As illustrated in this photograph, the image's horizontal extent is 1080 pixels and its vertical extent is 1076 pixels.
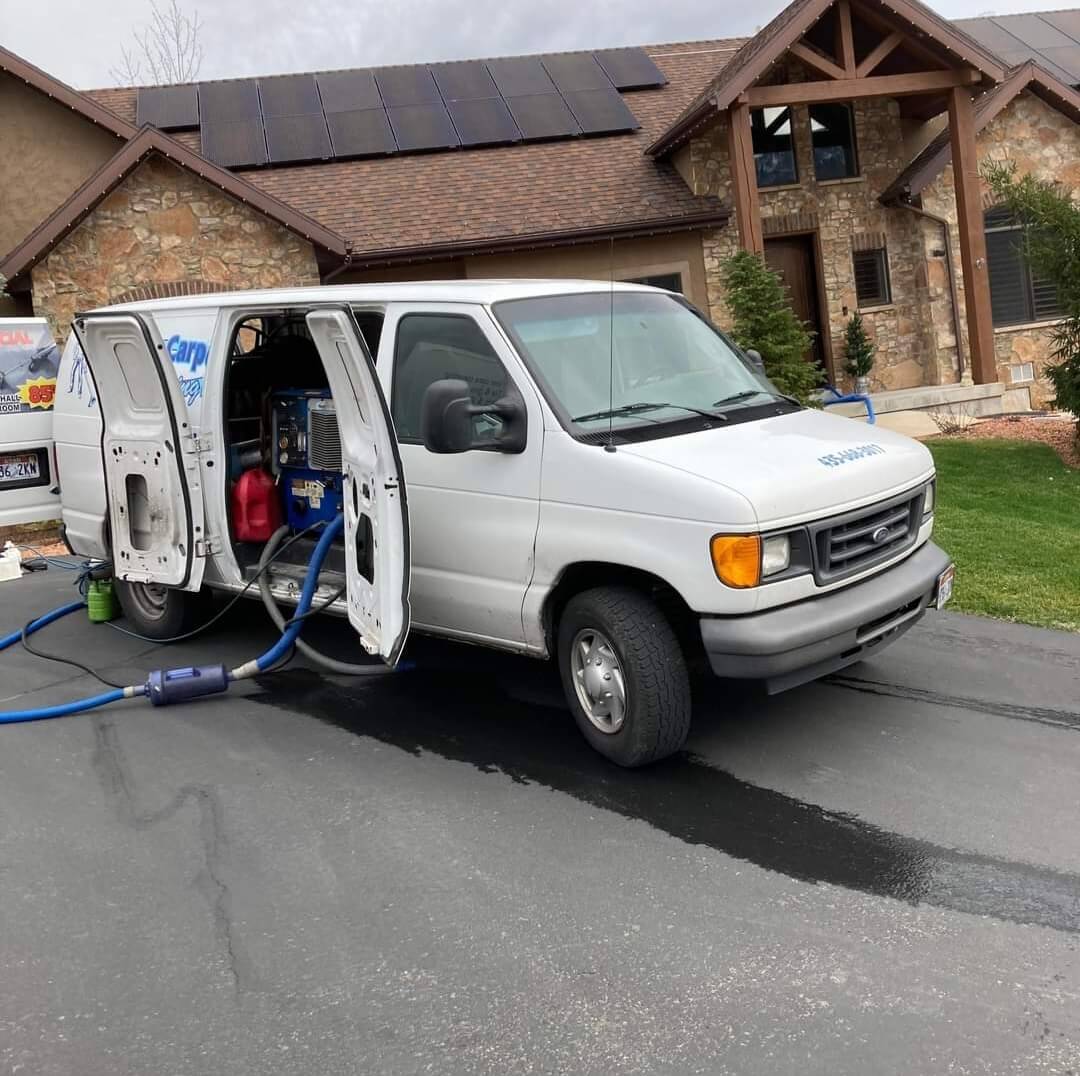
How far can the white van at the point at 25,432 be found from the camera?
7457mm

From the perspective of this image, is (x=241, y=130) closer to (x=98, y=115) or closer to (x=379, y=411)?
(x=98, y=115)

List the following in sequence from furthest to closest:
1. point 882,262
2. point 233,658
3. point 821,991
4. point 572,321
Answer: point 882,262 → point 233,658 → point 572,321 → point 821,991

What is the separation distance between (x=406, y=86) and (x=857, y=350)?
927 centimetres

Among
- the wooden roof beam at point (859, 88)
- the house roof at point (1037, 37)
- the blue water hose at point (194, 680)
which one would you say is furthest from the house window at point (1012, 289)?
the blue water hose at point (194, 680)

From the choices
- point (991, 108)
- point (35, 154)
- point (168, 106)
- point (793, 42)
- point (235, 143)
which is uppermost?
point (168, 106)

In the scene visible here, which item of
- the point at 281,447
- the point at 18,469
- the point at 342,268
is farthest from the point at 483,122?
the point at 281,447

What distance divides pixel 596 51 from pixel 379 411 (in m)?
18.6

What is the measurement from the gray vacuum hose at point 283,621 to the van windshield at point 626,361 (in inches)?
68.5

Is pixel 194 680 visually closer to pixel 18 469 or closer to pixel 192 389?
pixel 192 389

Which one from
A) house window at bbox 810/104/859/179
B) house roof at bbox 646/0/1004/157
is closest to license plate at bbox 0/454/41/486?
house roof at bbox 646/0/1004/157

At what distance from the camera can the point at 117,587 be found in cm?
737

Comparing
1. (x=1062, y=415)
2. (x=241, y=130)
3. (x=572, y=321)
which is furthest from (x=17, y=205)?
(x=1062, y=415)

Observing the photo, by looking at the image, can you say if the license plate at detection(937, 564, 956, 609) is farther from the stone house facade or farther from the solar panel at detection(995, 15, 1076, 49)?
the solar panel at detection(995, 15, 1076, 49)

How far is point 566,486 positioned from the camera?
4.81 meters
